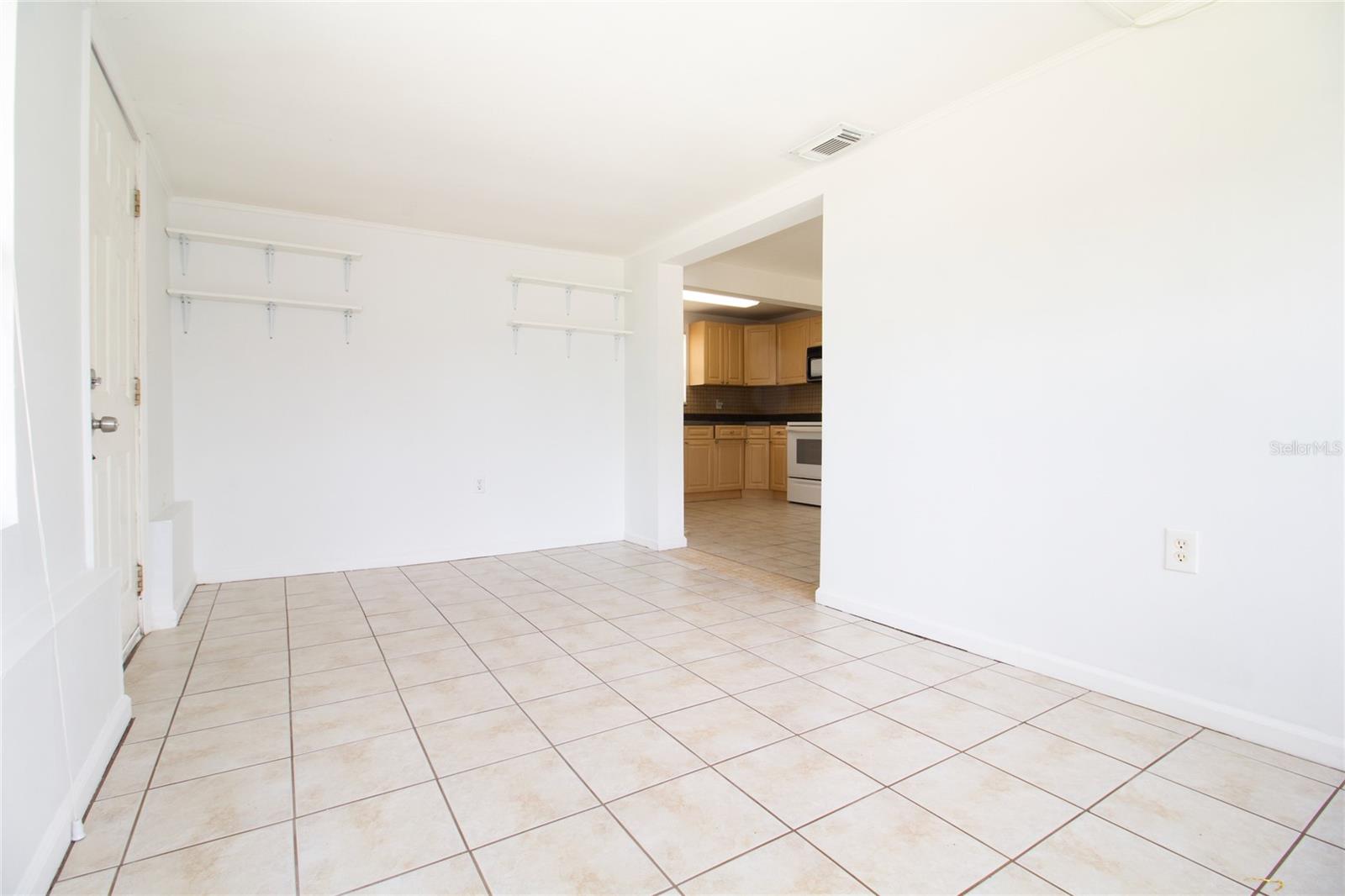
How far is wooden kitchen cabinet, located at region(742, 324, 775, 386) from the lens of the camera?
8.03m

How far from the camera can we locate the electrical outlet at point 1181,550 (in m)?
1.97

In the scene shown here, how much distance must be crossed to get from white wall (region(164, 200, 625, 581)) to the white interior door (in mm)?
977

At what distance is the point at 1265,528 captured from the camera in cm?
183

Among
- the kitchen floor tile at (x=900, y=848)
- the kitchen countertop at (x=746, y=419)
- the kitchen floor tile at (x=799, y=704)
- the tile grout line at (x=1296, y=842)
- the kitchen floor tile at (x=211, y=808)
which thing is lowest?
the tile grout line at (x=1296, y=842)

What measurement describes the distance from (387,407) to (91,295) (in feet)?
6.90

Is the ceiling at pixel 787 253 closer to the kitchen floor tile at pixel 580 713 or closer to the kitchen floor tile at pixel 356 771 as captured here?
the kitchen floor tile at pixel 580 713

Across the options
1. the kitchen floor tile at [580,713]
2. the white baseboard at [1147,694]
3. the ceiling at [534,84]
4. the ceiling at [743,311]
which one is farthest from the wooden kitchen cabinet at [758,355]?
the kitchen floor tile at [580,713]

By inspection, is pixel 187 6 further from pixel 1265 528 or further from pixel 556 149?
pixel 1265 528

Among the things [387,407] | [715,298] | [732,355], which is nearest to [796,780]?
[387,407]

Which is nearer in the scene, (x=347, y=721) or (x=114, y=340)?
(x=347, y=721)

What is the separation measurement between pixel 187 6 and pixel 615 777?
2618 millimetres

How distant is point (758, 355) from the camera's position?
8.09 meters

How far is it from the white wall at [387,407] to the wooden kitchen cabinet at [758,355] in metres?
3.38

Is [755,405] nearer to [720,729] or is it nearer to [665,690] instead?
[665,690]
